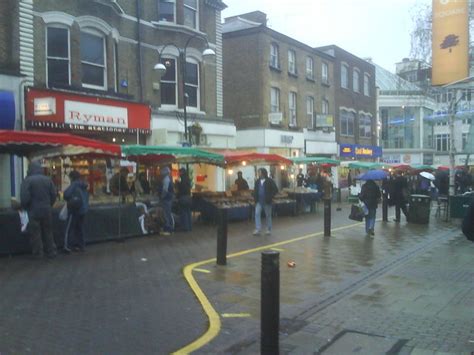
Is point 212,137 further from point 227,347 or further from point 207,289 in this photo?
point 227,347

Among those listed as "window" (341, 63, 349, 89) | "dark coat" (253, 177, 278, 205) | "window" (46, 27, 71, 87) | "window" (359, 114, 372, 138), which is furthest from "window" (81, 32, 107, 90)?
"window" (359, 114, 372, 138)

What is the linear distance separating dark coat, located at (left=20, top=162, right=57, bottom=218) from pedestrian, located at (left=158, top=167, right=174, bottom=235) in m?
3.79

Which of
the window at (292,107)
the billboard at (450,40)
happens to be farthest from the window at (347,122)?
the billboard at (450,40)

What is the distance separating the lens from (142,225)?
41.4ft

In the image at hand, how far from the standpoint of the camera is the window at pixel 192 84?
21438 millimetres

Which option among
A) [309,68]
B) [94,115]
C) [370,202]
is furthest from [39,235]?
[309,68]

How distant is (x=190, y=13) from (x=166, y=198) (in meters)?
11.5

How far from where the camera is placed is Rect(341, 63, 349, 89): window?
36.4 m

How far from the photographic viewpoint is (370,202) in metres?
13.2

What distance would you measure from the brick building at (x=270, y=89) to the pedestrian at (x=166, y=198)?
48.9 feet

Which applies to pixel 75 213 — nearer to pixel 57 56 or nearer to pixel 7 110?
pixel 7 110

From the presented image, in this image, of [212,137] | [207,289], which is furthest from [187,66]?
[207,289]

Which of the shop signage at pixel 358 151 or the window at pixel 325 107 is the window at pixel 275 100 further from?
the shop signage at pixel 358 151

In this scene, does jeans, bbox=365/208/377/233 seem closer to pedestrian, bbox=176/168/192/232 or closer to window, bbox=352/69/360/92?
pedestrian, bbox=176/168/192/232
